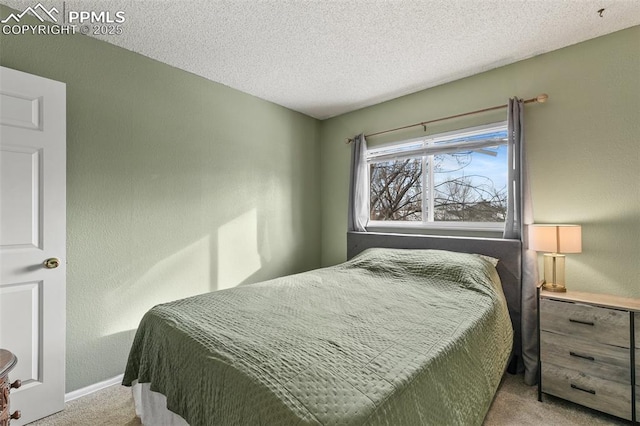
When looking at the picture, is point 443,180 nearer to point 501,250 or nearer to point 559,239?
point 501,250

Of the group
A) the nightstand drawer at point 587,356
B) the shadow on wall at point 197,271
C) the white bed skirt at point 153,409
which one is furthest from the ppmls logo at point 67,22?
the nightstand drawer at point 587,356

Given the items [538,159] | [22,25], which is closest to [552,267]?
[538,159]

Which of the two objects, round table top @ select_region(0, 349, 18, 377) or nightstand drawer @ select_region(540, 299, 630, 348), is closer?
round table top @ select_region(0, 349, 18, 377)

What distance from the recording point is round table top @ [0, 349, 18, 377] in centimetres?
111

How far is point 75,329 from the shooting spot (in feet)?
6.74

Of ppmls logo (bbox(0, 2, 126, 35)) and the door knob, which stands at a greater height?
ppmls logo (bbox(0, 2, 126, 35))

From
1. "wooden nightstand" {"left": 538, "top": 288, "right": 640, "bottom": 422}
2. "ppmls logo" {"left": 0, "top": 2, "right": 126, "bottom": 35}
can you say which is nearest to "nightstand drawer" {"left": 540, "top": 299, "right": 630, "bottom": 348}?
"wooden nightstand" {"left": 538, "top": 288, "right": 640, "bottom": 422}

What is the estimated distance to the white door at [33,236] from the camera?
1.72 metres

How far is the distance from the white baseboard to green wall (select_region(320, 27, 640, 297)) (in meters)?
3.49

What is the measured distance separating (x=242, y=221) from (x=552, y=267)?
8.94ft

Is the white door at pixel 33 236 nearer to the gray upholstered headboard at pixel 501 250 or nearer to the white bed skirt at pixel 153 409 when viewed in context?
the white bed skirt at pixel 153 409

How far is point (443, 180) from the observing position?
298 cm

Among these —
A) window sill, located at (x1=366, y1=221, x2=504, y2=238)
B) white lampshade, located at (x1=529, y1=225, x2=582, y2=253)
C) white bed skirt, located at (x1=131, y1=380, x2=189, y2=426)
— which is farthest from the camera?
window sill, located at (x1=366, y1=221, x2=504, y2=238)

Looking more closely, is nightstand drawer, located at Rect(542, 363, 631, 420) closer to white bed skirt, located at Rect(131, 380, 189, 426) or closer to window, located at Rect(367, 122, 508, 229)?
window, located at Rect(367, 122, 508, 229)
